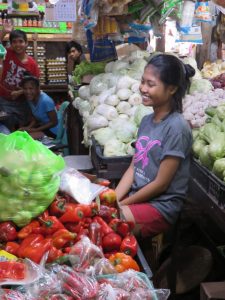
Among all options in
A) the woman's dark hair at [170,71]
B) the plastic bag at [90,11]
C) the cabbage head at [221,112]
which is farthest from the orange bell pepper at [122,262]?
the plastic bag at [90,11]

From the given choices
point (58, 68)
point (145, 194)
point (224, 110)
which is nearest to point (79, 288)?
point (145, 194)

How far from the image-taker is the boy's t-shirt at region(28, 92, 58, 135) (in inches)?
239

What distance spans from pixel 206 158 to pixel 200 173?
0.36 feet

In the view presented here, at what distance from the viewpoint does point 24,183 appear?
1.80 m

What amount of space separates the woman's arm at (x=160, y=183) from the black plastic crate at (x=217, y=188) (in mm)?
233

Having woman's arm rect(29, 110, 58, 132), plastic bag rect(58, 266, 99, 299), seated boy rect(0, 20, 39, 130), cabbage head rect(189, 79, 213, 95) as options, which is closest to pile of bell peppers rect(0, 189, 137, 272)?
plastic bag rect(58, 266, 99, 299)

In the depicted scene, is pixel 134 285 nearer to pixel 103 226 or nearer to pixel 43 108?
pixel 103 226

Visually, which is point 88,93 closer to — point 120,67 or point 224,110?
point 120,67

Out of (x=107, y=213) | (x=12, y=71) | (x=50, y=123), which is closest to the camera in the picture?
(x=107, y=213)

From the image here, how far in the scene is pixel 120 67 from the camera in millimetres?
5012

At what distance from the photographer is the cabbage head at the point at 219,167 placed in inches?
101

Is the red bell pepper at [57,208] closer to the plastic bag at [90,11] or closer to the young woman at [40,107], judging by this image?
the plastic bag at [90,11]

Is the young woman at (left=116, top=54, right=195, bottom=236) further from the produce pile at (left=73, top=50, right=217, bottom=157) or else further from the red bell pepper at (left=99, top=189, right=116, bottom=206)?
the produce pile at (left=73, top=50, right=217, bottom=157)

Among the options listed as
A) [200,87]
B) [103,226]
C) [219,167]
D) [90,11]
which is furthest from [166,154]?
[90,11]
